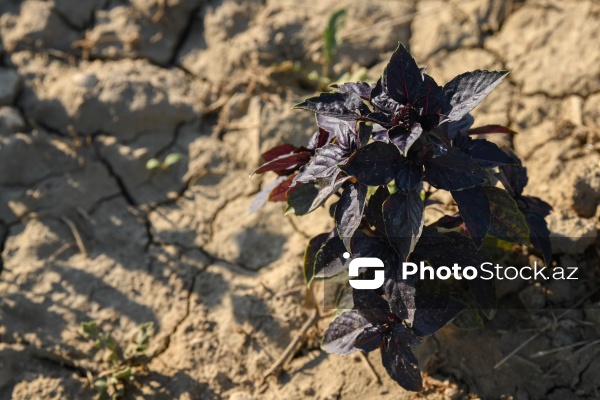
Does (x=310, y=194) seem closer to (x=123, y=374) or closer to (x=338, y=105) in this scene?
(x=338, y=105)

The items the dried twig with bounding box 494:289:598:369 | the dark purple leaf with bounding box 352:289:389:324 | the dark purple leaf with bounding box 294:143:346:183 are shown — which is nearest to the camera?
the dark purple leaf with bounding box 294:143:346:183

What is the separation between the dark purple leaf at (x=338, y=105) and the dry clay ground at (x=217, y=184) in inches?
44.3

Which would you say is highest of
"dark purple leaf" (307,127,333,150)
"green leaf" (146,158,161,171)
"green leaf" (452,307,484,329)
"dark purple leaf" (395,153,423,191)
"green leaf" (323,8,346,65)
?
"green leaf" (323,8,346,65)

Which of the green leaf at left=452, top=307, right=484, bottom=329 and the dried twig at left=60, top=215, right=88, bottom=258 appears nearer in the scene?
the green leaf at left=452, top=307, right=484, bottom=329

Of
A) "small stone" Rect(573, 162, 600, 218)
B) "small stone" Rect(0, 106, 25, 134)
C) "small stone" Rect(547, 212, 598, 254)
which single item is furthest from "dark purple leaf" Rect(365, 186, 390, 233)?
"small stone" Rect(0, 106, 25, 134)

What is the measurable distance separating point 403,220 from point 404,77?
0.52 meters

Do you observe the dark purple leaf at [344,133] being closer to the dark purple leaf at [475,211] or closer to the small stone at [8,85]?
the dark purple leaf at [475,211]

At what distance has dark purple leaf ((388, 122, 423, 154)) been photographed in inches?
87.9

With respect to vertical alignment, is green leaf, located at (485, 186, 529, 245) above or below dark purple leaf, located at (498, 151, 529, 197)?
below

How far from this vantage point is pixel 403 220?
7.84 feet

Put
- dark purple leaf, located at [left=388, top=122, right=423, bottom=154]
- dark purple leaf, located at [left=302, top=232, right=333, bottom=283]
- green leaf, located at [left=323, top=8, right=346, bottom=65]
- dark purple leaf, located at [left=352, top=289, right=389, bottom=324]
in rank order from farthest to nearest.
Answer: green leaf, located at [left=323, top=8, right=346, bottom=65] < dark purple leaf, located at [left=302, top=232, right=333, bottom=283] < dark purple leaf, located at [left=352, top=289, right=389, bottom=324] < dark purple leaf, located at [left=388, top=122, right=423, bottom=154]

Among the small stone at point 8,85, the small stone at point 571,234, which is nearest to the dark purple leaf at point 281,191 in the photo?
the small stone at point 571,234

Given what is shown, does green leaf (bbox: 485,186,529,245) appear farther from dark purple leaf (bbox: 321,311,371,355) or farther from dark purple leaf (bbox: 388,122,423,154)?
dark purple leaf (bbox: 321,311,371,355)

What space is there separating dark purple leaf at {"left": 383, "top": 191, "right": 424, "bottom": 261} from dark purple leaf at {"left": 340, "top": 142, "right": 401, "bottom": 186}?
10cm
